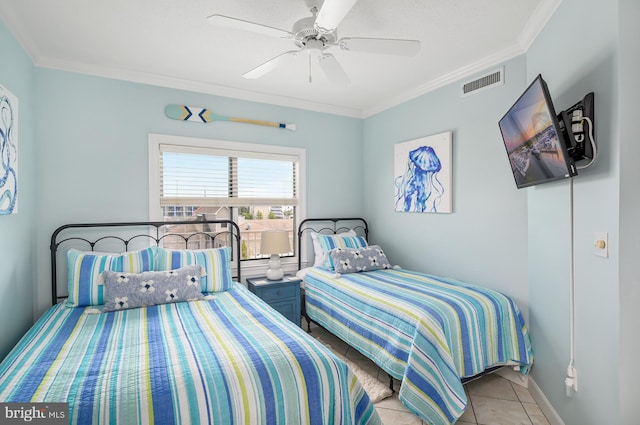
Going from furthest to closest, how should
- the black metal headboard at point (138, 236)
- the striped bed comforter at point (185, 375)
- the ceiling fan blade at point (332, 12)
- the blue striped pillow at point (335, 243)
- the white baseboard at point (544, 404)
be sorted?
the blue striped pillow at point (335, 243) < the black metal headboard at point (138, 236) < the white baseboard at point (544, 404) < the ceiling fan blade at point (332, 12) < the striped bed comforter at point (185, 375)

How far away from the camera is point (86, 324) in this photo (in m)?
2.01

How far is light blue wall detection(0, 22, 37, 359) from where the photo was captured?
2.10 meters

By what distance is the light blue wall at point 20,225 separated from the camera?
210 centimetres

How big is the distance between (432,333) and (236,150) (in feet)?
8.32

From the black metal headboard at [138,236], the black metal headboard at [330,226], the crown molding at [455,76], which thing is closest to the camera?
the crown molding at [455,76]

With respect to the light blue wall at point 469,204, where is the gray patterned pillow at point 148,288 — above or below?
below

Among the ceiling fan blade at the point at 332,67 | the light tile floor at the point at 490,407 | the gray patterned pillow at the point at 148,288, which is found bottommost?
the light tile floor at the point at 490,407

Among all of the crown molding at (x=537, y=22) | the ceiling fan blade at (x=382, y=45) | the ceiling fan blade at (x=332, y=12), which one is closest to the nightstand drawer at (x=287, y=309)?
the ceiling fan blade at (x=382, y=45)

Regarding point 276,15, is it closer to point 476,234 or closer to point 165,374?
point 165,374

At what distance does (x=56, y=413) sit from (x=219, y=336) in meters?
0.71

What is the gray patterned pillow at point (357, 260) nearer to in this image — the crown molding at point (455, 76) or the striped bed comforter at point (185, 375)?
the striped bed comforter at point (185, 375)

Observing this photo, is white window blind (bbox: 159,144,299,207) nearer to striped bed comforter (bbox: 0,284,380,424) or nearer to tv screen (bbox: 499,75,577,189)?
striped bed comforter (bbox: 0,284,380,424)

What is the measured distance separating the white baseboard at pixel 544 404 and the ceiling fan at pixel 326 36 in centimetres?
235

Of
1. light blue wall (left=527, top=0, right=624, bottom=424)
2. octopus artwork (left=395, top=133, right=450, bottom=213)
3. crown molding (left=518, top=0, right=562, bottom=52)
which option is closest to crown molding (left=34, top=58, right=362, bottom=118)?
octopus artwork (left=395, top=133, right=450, bottom=213)
